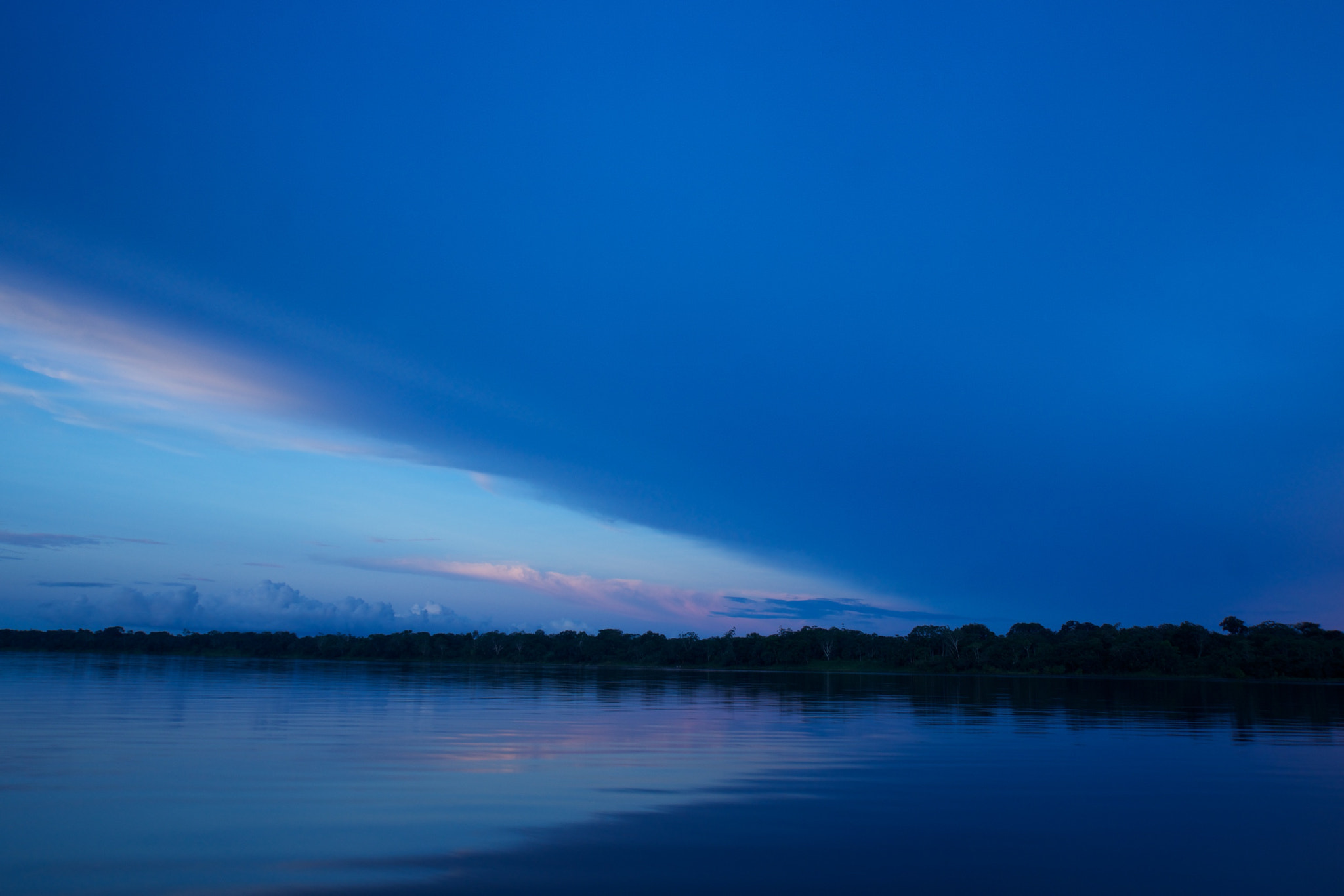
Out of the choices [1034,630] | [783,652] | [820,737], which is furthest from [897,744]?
[1034,630]

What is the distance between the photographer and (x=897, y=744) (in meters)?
26.5

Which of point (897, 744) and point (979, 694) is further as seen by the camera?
point (979, 694)

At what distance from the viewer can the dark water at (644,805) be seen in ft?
35.9

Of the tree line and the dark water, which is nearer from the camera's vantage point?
the dark water

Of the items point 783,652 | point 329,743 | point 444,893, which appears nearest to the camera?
point 444,893

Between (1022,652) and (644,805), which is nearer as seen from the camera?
(644,805)

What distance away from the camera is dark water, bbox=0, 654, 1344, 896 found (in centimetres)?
1093

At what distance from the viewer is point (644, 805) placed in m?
15.6

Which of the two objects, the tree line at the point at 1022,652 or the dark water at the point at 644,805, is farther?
the tree line at the point at 1022,652

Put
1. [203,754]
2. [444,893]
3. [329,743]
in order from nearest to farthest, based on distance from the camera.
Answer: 1. [444,893]
2. [203,754]
3. [329,743]

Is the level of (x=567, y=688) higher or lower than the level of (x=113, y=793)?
lower

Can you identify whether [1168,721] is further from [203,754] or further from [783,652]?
[783,652]

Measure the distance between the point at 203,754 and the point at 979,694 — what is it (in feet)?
200

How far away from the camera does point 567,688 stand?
64.2 meters
